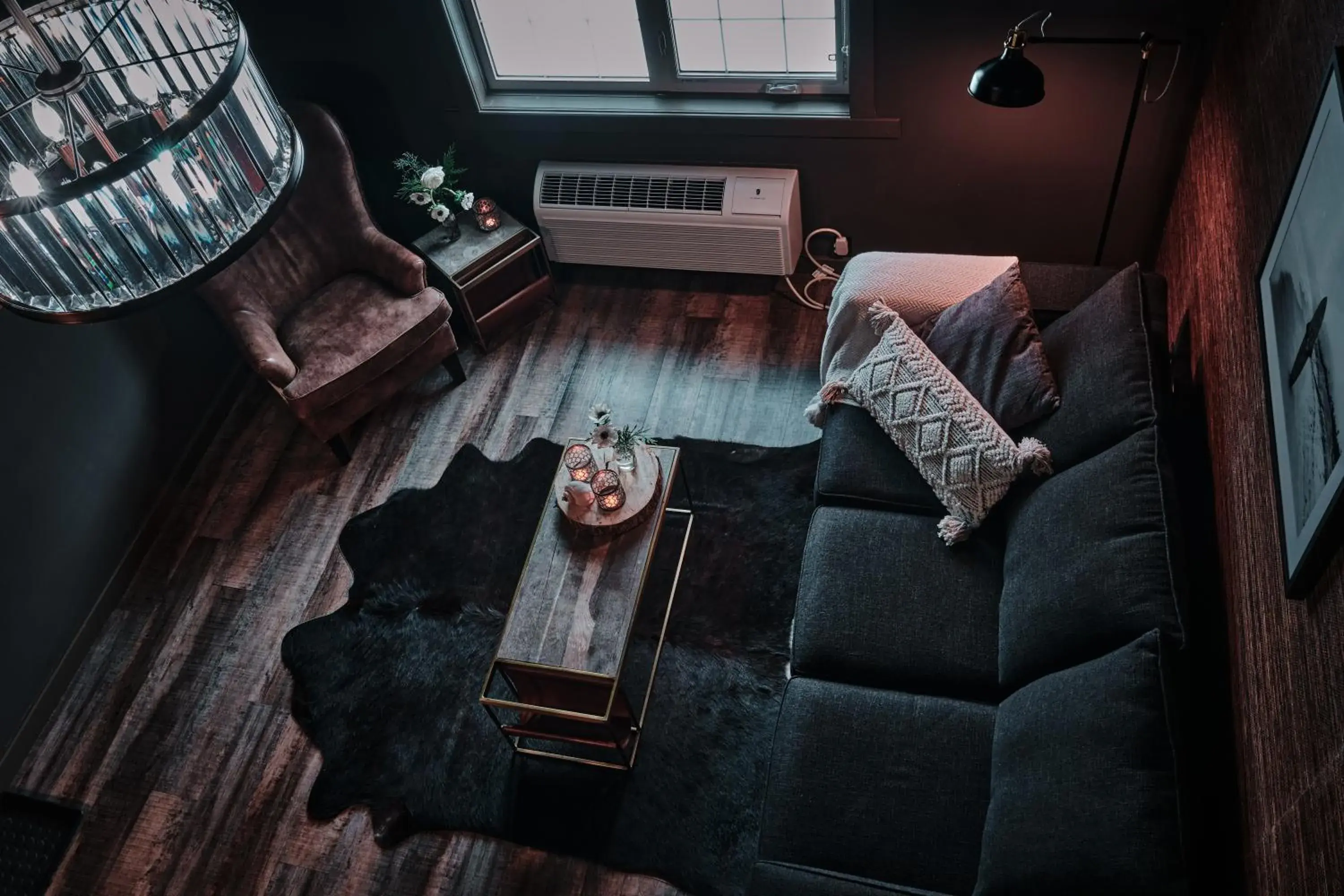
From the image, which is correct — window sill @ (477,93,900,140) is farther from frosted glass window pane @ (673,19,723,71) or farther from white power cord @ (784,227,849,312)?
white power cord @ (784,227,849,312)

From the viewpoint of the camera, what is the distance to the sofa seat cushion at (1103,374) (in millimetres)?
2680

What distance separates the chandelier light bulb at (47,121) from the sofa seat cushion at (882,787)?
2061mm

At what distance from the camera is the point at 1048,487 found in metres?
2.81

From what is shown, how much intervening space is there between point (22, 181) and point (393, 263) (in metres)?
2.62

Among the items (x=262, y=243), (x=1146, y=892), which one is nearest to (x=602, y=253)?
(x=262, y=243)

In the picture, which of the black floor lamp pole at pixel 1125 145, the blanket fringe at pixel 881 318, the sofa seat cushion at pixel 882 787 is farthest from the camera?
the blanket fringe at pixel 881 318

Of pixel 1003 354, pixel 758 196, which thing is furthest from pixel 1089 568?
pixel 758 196

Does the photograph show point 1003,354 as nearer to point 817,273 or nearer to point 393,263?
point 817,273

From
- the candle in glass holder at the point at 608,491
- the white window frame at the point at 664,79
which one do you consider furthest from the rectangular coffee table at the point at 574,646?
the white window frame at the point at 664,79

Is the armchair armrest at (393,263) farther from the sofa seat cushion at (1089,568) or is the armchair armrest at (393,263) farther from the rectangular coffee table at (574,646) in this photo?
the sofa seat cushion at (1089,568)

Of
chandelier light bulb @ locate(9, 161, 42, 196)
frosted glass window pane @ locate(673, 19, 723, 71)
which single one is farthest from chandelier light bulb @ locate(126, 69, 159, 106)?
frosted glass window pane @ locate(673, 19, 723, 71)

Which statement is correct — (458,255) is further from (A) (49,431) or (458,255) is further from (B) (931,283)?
(B) (931,283)

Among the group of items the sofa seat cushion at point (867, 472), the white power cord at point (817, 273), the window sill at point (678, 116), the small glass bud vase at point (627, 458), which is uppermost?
the window sill at point (678, 116)

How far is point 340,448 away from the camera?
399 centimetres
